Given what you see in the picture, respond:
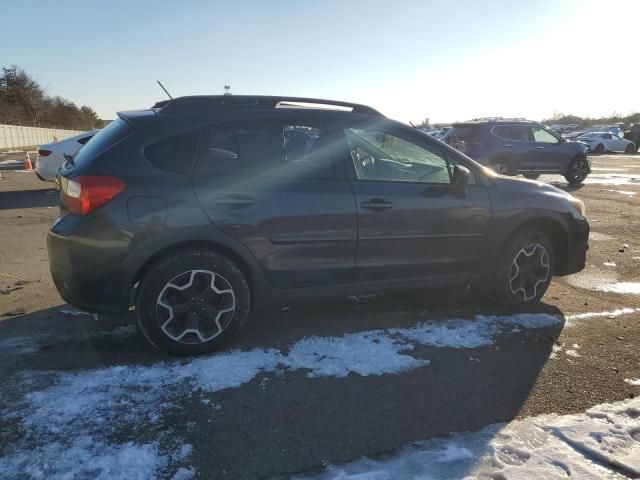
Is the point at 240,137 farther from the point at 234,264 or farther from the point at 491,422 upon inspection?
the point at 491,422

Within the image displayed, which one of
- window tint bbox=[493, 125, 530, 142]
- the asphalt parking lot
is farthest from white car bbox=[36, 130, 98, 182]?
window tint bbox=[493, 125, 530, 142]

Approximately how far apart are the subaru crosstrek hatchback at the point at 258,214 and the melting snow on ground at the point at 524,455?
1.57 meters

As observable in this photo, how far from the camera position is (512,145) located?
14.7 m

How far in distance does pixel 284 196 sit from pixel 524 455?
222cm

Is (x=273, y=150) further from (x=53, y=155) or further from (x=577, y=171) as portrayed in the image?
(x=577, y=171)

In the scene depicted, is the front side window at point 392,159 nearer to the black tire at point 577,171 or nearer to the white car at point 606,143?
the black tire at point 577,171

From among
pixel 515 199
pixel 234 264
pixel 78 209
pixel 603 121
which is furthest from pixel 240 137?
pixel 603 121

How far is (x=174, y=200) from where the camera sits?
3.37 m

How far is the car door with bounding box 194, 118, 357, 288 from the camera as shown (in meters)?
3.52

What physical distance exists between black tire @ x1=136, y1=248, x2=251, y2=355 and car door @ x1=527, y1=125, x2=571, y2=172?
1372 cm

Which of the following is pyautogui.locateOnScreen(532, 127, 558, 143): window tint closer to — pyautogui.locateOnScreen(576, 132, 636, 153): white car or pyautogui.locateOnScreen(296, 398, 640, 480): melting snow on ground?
pyautogui.locateOnScreen(296, 398, 640, 480): melting snow on ground

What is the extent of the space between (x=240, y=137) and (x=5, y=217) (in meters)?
6.94

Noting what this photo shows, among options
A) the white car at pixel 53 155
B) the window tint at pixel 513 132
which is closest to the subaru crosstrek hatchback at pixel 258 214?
the white car at pixel 53 155

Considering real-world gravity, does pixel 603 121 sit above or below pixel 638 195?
above
